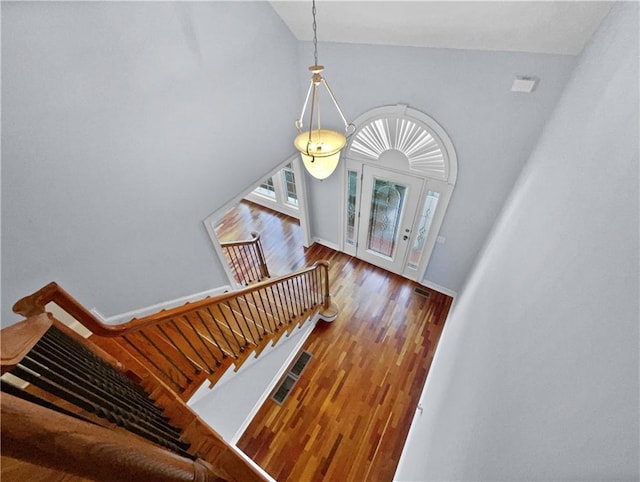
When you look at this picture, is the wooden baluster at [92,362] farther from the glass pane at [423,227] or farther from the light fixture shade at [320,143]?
the glass pane at [423,227]

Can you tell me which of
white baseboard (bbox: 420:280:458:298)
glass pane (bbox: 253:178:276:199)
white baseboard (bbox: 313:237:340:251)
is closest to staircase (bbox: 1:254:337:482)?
white baseboard (bbox: 313:237:340:251)

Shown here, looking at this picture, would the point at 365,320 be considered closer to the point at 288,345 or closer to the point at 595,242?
the point at 288,345

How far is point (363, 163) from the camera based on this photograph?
392 cm

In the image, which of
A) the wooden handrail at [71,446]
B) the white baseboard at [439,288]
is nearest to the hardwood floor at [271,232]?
the white baseboard at [439,288]

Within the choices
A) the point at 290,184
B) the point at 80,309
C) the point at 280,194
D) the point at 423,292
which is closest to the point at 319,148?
the point at 80,309

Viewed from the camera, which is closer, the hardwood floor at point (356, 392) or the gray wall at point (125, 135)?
the gray wall at point (125, 135)

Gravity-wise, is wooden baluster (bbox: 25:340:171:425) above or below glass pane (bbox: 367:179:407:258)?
below

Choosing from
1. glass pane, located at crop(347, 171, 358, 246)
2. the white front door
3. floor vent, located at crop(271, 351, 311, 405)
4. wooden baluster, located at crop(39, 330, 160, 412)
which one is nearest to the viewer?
wooden baluster, located at crop(39, 330, 160, 412)

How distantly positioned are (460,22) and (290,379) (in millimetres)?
4077

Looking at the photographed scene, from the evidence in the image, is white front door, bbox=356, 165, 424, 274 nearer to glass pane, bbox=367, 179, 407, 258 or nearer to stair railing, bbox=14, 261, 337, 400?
glass pane, bbox=367, 179, 407, 258

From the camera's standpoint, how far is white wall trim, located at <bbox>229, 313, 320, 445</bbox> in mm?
3065

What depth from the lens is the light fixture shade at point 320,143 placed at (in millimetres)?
1861

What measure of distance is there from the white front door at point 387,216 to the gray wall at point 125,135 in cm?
185

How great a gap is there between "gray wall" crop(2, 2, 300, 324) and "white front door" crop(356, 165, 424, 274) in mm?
1850
